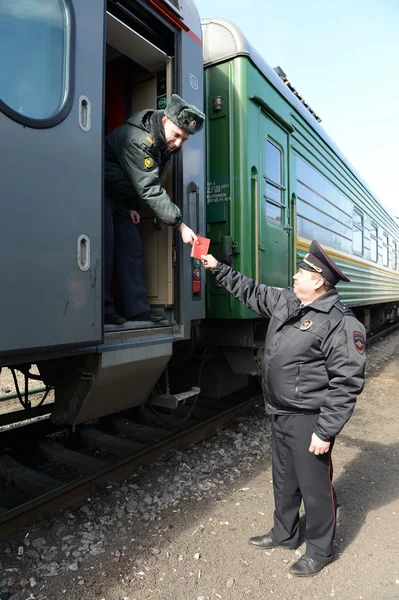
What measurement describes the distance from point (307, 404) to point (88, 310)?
1229 millimetres

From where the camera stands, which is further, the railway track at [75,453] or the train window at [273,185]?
the train window at [273,185]

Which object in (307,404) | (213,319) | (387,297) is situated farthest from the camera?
(387,297)

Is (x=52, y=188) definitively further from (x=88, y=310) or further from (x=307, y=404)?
(x=307, y=404)

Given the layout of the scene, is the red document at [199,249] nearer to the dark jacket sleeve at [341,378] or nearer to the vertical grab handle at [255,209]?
the dark jacket sleeve at [341,378]

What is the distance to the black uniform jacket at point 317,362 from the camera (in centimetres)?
218

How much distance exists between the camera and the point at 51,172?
217 centimetres

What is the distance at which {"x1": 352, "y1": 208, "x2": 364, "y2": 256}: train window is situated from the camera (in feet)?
27.3

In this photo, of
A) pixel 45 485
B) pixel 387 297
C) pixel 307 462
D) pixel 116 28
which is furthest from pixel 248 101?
pixel 387 297

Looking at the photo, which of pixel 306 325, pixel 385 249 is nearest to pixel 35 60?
pixel 306 325

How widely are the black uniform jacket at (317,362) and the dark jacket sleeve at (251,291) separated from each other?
0.14 meters

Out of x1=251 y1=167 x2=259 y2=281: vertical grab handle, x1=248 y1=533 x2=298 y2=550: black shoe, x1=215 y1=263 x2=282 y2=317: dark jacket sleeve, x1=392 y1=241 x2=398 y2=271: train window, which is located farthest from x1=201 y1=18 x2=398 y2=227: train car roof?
x1=392 y1=241 x2=398 y2=271: train window

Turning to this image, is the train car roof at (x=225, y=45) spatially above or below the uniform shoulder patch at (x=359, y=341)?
above

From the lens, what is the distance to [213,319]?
4.23 meters

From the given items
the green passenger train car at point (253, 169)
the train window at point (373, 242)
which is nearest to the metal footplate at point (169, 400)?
the green passenger train car at point (253, 169)
